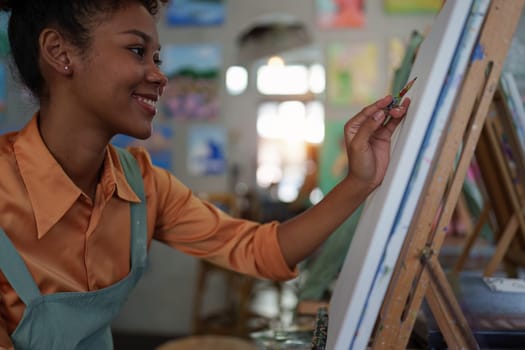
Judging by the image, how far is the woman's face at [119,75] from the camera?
901 millimetres

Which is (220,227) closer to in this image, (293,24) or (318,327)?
(318,327)

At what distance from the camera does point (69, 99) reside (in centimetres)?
94

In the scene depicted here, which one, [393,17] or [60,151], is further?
[393,17]

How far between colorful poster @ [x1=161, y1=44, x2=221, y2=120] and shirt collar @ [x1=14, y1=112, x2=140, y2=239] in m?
2.79

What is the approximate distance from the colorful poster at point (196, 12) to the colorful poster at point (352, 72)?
82 cm

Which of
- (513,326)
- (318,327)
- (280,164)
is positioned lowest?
(280,164)

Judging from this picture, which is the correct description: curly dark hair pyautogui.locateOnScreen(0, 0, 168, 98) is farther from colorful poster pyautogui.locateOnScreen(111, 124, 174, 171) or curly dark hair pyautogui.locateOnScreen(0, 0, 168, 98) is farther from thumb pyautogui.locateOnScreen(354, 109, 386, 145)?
colorful poster pyautogui.locateOnScreen(111, 124, 174, 171)

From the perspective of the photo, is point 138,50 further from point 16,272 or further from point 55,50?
point 16,272

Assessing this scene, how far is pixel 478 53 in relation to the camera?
0.61 metres

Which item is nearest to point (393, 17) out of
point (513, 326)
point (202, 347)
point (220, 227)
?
point (202, 347)

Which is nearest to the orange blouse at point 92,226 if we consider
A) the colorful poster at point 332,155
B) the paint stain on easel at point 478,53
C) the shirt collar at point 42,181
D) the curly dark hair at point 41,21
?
the shirt collar at point 42,181

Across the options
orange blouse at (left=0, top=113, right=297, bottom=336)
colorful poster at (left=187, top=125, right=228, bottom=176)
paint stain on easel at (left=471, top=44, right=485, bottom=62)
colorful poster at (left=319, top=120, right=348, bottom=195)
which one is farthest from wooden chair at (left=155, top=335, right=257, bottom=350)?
colorful poster at (left=187, top=125, right=228, bottom=176)

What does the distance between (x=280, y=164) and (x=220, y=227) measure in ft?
22.6

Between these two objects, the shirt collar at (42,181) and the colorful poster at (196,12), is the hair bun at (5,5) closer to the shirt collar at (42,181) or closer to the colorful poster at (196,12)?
the shirt collar at (42,181)
